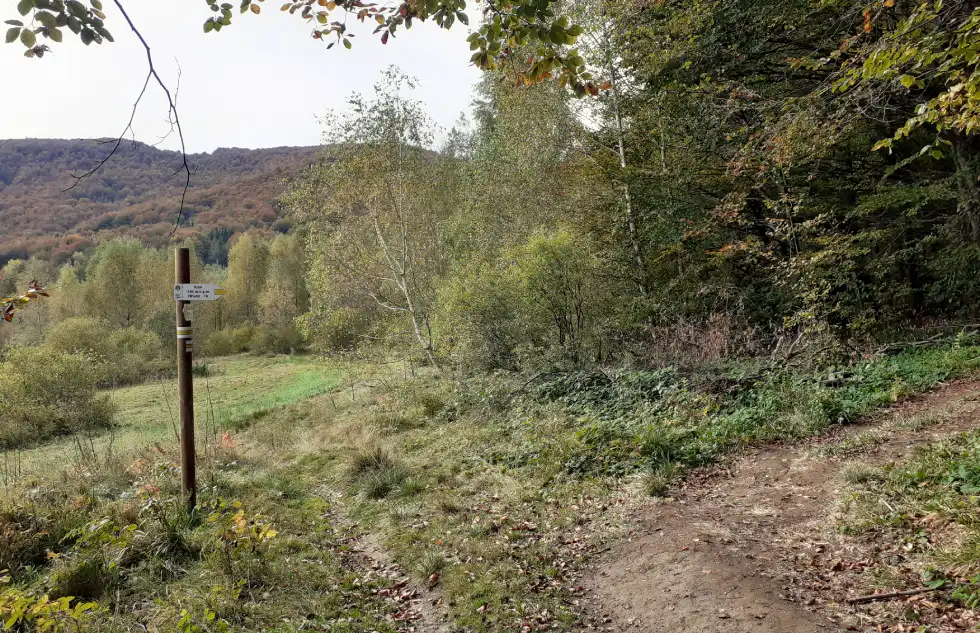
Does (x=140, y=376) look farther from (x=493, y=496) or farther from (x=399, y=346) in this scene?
(x=493, y=496)

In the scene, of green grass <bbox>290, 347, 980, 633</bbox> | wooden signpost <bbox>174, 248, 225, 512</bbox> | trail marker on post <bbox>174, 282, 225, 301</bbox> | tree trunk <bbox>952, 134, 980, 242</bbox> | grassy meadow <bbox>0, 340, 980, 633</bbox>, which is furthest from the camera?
tree trunk <bbox>952, 134, 980, 242</bbox>

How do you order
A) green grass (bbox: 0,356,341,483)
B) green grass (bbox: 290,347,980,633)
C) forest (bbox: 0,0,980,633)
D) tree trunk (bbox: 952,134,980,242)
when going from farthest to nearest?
green grass (bbox: 0,356,341,483) → tree trunk (bbox: 952,134,980,242) → green grass (bbox: 290,347,980,633) → forest (bbox: 0,0,980,633)

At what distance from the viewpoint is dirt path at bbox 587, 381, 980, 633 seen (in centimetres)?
321

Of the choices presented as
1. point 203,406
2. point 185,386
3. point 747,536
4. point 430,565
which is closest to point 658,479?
point 747,536

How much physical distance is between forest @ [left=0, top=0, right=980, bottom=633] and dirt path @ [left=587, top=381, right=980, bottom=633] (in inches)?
1.4

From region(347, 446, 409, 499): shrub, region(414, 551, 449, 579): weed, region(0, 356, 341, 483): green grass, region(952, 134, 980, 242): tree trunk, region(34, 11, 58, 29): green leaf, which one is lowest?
region(0, 356, 341, 483): green grass

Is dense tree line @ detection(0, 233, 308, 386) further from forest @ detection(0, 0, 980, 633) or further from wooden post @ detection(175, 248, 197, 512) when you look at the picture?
wooden post @ detection(175, 248, 197, 512)

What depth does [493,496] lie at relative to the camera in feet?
19.2

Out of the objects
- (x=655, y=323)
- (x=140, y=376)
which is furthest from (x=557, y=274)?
(x=140, y=376)

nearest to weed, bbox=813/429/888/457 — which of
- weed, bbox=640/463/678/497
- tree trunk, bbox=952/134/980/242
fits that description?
weed, bbox=640/463/678/497

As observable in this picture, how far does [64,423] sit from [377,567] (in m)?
16.1

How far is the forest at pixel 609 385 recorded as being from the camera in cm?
359

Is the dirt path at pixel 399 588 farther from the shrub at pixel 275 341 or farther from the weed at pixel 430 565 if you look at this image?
the shrub at pixel 275 341

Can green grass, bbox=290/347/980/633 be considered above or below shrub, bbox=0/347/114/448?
above
